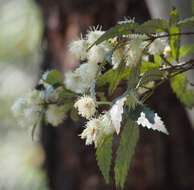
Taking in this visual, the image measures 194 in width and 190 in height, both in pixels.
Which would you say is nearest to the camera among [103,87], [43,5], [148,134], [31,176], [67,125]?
[103,87]

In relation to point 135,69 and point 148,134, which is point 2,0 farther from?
point 135,69

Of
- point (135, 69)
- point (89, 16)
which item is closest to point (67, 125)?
point (89, 16)

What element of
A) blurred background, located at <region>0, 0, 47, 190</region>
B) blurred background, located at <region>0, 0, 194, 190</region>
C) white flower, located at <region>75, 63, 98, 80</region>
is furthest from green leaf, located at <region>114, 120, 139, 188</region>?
blurred background, located at <region>0, 0, 47, 190</region>

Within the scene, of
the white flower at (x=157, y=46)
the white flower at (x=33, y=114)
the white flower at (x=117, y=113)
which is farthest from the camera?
the white flower at (x=33, y=114)

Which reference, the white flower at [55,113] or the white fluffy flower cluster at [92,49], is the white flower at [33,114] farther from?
the white fluffy flower cluster at [92,49]

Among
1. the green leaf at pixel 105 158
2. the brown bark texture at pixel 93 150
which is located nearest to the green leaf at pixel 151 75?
the green leaf at pixel 105 158
